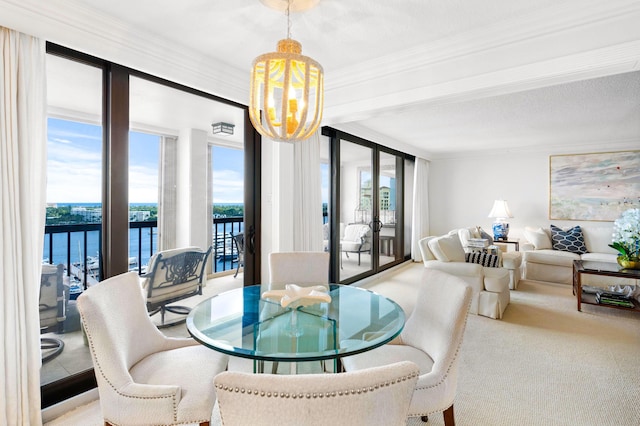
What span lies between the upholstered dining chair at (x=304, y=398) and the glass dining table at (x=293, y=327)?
55 cm

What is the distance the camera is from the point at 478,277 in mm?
3854

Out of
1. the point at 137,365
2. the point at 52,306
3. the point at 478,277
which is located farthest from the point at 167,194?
the point at 478,277

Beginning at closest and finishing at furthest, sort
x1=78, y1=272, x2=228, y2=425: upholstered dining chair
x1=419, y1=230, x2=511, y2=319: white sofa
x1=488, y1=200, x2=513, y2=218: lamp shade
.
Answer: x1=78, y1=272, x2=228, y2=425: upholstered dining chair < x1=419, y1=230, x2=511, y2=319: white sofa < x1=488, y1=200, x2=513, y2=218: lamp shade

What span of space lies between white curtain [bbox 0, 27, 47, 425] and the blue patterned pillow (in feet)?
22.6

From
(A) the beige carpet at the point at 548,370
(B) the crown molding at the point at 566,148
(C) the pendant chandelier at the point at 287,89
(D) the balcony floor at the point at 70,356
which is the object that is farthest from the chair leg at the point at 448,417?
(B) the crown molding at the point at 566,148

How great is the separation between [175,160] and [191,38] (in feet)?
3.00

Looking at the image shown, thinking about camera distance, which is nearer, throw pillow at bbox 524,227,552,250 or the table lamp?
throw pillow at bbox 524,227,552,250

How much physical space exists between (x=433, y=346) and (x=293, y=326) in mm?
753

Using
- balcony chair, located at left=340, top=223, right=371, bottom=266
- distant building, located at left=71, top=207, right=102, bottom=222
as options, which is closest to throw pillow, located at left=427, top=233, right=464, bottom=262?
balcony chair, located at left=340, top=223, right=371, bottom=266

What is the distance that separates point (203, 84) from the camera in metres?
2.67

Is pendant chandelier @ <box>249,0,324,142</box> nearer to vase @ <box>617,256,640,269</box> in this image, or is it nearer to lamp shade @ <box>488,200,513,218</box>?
vase @ <box>617,256,640,269</box>

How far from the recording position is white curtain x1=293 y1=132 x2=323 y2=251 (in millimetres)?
3512

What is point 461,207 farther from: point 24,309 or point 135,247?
point 24,309

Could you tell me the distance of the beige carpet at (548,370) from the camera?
2.00 m
